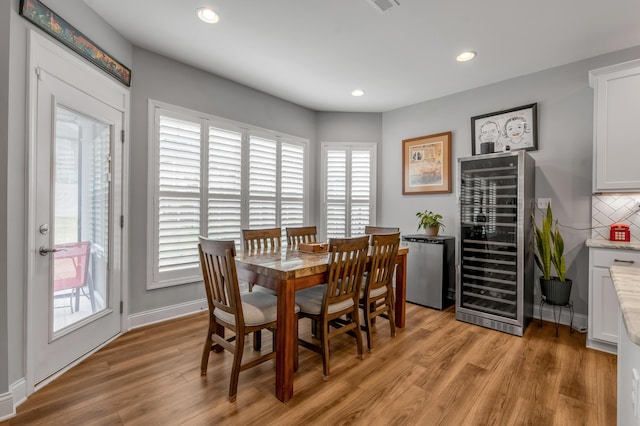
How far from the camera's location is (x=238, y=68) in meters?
3.40

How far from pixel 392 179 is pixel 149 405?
3984mm

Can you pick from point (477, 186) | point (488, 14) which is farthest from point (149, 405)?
point (488, 14)

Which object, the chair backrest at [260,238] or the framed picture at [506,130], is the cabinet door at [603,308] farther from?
the chair backrest at [260,238]

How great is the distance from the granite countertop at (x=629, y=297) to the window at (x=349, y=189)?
3.39m

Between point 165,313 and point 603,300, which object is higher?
point 603,300

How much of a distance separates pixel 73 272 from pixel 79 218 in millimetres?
418

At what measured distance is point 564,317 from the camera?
3.22 metres

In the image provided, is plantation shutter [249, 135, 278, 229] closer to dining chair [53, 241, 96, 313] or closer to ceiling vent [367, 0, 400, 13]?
dining chair [53, 241, 96, 313]

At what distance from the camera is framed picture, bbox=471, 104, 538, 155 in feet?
11.1

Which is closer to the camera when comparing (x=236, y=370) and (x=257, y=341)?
(x=236, y=370)

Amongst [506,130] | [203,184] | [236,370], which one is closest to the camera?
[236,370]

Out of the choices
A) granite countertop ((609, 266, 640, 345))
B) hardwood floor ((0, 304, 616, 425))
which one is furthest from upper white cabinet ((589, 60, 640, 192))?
granite countertop ((609, 266, 640, 345))

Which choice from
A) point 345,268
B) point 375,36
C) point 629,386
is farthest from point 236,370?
point 375,36

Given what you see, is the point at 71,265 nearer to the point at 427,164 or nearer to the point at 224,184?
the point at 224,184
